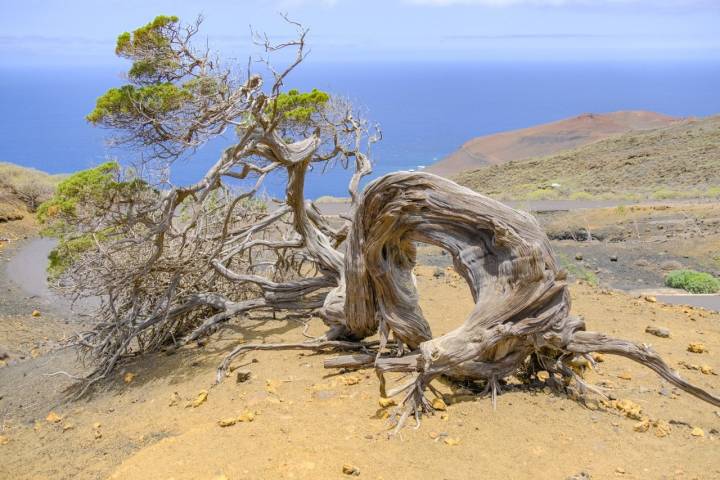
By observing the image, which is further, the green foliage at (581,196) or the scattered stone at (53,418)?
the green foliage at (581,196)

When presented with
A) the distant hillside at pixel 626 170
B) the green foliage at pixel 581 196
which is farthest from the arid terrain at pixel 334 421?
the distant hillside at pixel 626 170

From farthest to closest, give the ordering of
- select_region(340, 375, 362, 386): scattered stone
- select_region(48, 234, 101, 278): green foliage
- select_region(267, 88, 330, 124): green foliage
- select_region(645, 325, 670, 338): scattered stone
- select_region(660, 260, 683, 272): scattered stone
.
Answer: select_region(660, 260, 683, 272): scattered stone → select_region(48, 234, 101, 278): green foliage → select_region(267, 88, 330, 124): green foliage → select_region(645, 325, 670, 338): scattered stone → select_region(340, 375, 362, 386): scattered stone

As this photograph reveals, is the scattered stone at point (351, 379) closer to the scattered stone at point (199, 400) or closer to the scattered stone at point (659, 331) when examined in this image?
the scattered stone at point (199, 400)

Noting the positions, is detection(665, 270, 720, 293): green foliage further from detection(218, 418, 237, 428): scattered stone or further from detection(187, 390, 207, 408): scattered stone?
detection(218, 418, 237, 428): scattered stone

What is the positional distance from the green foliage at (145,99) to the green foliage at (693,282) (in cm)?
935

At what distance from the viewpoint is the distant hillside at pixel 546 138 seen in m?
50.5

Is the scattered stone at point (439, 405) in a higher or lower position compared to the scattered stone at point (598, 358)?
higher

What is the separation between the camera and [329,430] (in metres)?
4.66

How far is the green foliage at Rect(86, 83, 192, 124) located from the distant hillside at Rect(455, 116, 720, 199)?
21804 millimetres

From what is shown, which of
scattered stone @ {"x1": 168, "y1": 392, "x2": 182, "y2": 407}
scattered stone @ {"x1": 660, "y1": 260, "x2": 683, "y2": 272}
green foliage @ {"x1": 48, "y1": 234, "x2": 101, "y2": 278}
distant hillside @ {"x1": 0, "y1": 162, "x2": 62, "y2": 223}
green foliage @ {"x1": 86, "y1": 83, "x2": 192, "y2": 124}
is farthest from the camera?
distant hillside @ {"x1": 0, "y1": 162, "x2": 62, "y2": 223}

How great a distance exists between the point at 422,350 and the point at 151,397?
3024 mm

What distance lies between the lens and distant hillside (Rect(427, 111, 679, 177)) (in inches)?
1988

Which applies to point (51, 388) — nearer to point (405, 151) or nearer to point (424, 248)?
point (424, 248)

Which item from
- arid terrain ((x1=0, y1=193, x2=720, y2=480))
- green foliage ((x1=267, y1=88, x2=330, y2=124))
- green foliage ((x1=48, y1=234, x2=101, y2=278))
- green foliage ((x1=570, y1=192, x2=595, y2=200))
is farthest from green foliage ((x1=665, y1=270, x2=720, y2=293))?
green foliage ((x1=570, y1=192, x2=595, y2=200))
